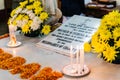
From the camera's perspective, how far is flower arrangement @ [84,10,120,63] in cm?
115

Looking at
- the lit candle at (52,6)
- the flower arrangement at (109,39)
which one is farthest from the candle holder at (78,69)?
the lit candle at (52,6)

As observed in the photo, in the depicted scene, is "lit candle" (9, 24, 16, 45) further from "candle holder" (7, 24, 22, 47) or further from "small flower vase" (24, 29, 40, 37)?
"small flower vase" (24, 29, 40, 37)

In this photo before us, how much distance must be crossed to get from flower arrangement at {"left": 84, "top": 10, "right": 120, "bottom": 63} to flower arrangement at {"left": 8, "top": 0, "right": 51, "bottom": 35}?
50 cm

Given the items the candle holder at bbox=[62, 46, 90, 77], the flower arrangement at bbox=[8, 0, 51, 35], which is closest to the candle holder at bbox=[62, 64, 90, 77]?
the candle holder at bbox=[62, 46, 90, 77]

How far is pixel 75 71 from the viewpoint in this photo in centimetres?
113

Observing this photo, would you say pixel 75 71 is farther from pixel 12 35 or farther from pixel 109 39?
pixel 12 35

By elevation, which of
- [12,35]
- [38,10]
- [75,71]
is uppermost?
[38,10]

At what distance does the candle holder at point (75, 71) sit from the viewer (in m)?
1.12

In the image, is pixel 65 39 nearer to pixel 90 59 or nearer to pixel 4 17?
pixel 90 59

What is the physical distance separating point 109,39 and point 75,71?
25 cm

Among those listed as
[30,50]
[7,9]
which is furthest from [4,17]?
[30,50]

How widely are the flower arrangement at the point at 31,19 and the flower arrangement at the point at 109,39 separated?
496 millimetres

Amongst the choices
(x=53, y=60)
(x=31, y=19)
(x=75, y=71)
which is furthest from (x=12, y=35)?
(x=75, y=71)

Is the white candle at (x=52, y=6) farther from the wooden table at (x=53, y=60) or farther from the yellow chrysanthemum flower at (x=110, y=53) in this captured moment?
the yellow chrysanthemum flower at (x=110, y=53)
